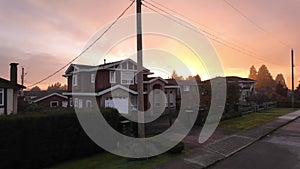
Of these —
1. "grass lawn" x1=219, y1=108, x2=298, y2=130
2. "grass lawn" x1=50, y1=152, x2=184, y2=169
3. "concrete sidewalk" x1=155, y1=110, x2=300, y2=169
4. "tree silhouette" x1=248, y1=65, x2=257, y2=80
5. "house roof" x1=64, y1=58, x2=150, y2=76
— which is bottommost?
"grass lawn" x1=50, y1=152, x2=184, y2=169

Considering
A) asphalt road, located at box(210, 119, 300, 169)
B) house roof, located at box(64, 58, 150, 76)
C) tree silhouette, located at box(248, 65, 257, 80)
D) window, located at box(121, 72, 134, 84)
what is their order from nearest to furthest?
asphalt road, located at box(210, 119, 300, 169) < house roof, located at box(64, 58, 150, 76) < window, located at box(121, 72, 134, 84) < tree silhouette, located at box(248, 65, 257, 80)

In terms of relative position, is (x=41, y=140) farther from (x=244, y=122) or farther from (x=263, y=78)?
(x=263, y=78)

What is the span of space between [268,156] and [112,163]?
23.8 ft

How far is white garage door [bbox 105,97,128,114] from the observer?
26.3m

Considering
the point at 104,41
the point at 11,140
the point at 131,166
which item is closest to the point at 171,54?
the point at 104,41

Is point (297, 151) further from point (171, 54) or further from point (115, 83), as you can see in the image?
point (115, 83)

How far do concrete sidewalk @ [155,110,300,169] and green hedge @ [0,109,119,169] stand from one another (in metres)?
4.75

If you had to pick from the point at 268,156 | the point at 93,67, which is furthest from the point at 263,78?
the point at 268,156

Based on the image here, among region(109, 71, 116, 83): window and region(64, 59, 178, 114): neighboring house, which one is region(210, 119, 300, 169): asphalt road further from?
region(109, 71, 116, 83): window

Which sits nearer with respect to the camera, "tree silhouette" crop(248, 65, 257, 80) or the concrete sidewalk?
the concrete sidewalk

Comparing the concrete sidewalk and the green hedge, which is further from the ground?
the green hedge

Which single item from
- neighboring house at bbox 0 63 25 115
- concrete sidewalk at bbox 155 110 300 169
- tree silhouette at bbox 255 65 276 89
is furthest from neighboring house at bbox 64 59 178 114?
tree silhouette at bbox 255 65 276 89

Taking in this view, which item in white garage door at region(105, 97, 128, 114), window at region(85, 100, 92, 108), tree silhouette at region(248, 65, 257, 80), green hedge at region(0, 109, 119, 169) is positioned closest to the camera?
green hedge at region(0, 109, 119, 169)

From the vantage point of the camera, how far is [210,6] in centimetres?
1587
